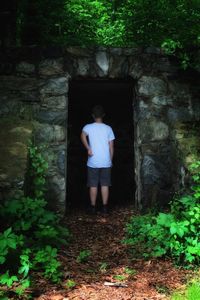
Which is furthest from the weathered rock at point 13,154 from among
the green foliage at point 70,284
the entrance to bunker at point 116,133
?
the entrance to bunker at point 116,133

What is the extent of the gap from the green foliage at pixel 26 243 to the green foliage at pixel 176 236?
0.98 metres

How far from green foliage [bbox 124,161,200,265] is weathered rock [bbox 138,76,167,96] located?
1933mm

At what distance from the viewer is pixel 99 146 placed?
681 centimetres

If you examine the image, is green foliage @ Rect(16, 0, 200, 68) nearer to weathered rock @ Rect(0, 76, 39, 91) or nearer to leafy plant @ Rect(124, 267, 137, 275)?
weathered rock @ Rect(0, 76, 39, 91)

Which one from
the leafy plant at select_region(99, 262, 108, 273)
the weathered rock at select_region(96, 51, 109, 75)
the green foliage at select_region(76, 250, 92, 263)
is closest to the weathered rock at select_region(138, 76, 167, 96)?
the weathered rock at select_region(96, 51, 109, 75)


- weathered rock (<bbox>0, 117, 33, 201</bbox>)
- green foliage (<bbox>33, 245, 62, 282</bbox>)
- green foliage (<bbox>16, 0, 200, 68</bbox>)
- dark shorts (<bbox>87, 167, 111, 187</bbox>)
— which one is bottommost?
green foliage (<bbox>33, 245, 62, 282</bbox>)

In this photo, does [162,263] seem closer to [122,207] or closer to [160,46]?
[122,207]

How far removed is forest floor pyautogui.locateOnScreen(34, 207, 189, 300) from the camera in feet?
12.0

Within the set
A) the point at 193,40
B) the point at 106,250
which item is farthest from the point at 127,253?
the point at 193,40

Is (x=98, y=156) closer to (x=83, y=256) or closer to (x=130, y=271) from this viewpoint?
(x=83, y=256)

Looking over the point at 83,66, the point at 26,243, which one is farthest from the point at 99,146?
the point at 26,243

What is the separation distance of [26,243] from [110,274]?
0.96 meters

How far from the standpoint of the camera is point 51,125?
21.3 feet

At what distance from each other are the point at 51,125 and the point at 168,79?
211 centimetres
